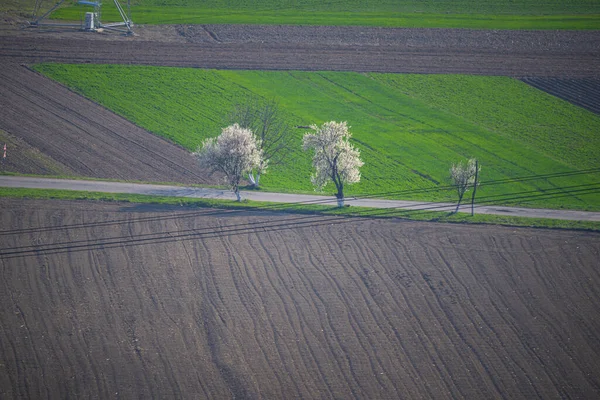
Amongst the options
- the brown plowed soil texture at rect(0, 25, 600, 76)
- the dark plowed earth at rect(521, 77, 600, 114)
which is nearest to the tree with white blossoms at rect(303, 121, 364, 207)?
the brown plowed soil texture at rect(0, 25, 600, 76)

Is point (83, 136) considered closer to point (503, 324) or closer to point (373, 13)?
point (503, 324)

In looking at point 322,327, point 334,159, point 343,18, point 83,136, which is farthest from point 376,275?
point 343,18

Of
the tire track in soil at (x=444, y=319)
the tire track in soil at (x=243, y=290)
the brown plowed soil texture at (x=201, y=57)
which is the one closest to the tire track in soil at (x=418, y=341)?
the tire track in soil at (x=444, y=319)

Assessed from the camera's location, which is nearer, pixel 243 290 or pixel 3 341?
pixel 3 341

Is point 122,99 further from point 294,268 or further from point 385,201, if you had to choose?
point 294,268

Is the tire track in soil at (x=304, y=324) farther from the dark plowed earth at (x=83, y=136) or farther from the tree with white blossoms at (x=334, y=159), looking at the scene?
the dark plowed earth at (x=83, y=136)

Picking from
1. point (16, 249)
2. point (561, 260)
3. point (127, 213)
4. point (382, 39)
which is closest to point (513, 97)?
point (382, 39)
